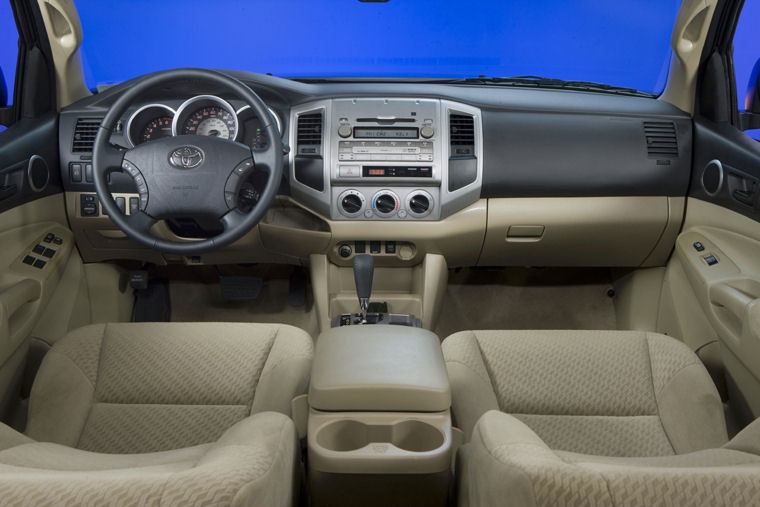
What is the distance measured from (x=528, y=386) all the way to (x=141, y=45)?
2.92 meters

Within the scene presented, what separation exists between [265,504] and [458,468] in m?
0.60

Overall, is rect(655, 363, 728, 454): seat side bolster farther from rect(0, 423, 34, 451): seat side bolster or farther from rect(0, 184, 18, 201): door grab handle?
rect(0, 184, 18, 201): door grab handle

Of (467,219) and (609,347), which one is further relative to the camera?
(467,219)

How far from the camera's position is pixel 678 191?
222 centimetres

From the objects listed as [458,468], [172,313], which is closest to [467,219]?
[458,468]

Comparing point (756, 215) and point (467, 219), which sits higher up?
point (756, 215)

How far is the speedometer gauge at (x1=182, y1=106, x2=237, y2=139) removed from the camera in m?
2.09

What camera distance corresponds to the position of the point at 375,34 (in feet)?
10.5

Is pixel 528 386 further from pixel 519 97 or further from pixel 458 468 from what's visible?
pixel 519 97

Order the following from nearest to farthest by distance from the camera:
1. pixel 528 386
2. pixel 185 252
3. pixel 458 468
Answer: pixel 458 468 < pixel 528 386 < pixel 185 252

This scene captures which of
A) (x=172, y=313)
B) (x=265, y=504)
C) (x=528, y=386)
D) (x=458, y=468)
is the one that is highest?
(x=265, y=504)

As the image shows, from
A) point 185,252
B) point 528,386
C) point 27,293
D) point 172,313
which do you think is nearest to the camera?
point 528,386

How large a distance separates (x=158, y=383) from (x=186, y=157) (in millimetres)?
668

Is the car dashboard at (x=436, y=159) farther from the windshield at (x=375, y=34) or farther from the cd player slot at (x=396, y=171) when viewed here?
the windshield at (x=375, y=34)
